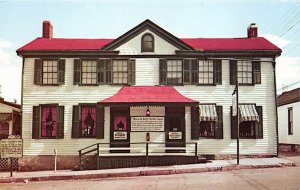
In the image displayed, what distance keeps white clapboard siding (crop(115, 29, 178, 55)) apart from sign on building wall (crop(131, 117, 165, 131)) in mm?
3838

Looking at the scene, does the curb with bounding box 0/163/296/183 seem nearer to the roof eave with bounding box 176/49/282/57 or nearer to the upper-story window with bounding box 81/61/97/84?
the upper-story window with bounding box 81/61/97/84

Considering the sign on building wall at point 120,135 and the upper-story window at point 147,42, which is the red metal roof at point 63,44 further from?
the sign on building wall at point 120,135

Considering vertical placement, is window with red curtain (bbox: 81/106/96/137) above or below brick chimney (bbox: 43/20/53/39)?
below

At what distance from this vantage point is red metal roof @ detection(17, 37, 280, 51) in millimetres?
21891

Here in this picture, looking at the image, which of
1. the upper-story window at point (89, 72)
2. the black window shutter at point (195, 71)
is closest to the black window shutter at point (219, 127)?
the black window shutter at point (195, 71)

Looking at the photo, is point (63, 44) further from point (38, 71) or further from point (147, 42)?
point (147, 42)

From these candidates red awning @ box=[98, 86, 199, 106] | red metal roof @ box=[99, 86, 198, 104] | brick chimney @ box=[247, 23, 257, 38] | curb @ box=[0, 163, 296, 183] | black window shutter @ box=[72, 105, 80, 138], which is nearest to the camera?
curb @ box=[0, 163, 296, 183]

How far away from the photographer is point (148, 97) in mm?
20422

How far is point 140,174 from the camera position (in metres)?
17.0

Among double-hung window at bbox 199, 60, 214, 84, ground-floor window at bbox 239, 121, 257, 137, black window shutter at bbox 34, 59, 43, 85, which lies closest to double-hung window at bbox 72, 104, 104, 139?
black window shutter at bbox 34, 59, 43, 85

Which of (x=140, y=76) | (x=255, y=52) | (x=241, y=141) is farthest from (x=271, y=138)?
(x=140, y=76)

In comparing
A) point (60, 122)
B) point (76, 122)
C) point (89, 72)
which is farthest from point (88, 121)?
point (89, 72)

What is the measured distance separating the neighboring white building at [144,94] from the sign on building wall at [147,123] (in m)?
0.06

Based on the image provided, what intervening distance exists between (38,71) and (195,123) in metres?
9.57
